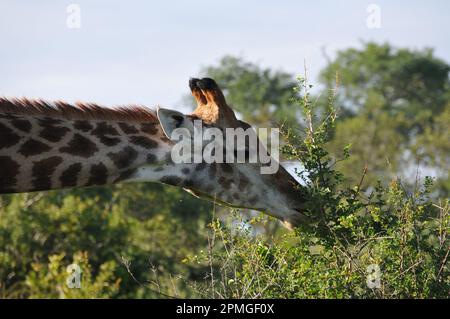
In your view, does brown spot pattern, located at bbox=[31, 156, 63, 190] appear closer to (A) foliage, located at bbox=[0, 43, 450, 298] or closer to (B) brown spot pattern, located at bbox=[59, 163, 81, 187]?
(B) brown spot pattern, located at bbox=[59, 163, 81, 187]

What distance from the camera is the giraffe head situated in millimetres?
7648

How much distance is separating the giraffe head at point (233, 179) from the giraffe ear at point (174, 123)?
0.13 ft

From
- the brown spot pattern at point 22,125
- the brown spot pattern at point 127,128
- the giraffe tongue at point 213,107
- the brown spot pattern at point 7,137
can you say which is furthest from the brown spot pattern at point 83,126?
the giraffe tongue at point 213,107

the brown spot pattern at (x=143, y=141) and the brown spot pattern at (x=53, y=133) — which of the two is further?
the brown spot pattern at (x=143, y=141)

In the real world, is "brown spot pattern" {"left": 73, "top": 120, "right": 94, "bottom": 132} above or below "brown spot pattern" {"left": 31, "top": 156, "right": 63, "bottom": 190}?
above

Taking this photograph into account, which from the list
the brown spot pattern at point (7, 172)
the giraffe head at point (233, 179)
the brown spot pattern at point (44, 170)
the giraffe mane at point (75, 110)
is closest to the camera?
the brown spot pattern at point (7, 172)

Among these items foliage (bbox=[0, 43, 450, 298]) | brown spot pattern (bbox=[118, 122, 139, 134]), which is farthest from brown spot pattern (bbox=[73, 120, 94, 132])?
foliage (bbox=[0, 43, 450, 298])

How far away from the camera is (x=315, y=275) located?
7199mm

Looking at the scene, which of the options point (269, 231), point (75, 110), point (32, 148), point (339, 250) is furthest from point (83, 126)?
point (269, 231)

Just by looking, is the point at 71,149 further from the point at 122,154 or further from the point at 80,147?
the point at 122,154

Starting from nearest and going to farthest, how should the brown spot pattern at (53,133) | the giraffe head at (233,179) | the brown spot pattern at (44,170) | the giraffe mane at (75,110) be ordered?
the brown spot pattern at (44,170)
the brown spot pattern at (53,133)
the giraffe mane at (75,110)
the giraffe head at (233,179)

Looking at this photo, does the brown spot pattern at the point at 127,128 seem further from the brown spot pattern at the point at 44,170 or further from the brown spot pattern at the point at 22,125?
the brown spot pattern at the point at 22,125

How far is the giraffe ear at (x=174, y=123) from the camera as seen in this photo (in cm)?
735
